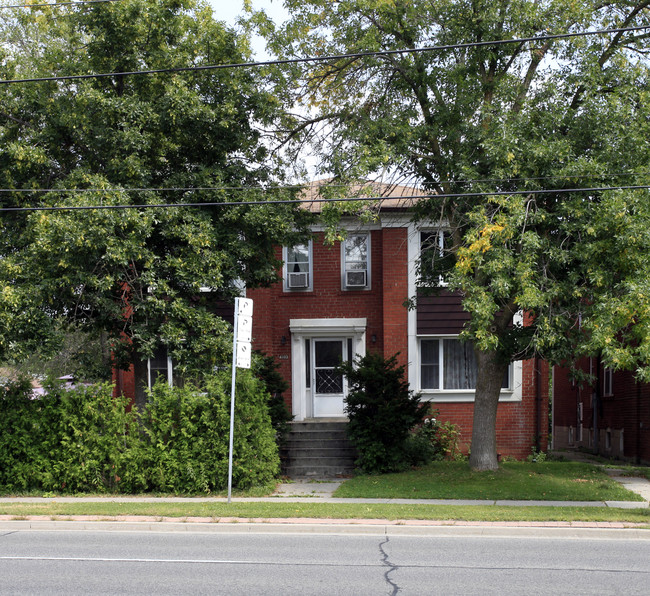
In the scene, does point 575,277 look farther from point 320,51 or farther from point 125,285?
point 125,285

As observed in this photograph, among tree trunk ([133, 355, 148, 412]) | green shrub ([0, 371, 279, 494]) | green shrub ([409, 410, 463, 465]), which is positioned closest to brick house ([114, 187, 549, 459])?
green shrub ([409, 410, 463, 465])

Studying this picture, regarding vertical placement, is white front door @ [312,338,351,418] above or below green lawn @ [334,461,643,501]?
above

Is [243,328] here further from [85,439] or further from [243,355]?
[85,439]

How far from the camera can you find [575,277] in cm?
1292

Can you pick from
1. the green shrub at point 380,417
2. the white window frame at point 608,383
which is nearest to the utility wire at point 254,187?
the green shrub at point 380,417

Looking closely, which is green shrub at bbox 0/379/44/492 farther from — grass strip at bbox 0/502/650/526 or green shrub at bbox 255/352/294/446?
green shrub at bbox 255/352/294/446

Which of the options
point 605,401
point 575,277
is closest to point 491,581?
point 575,277

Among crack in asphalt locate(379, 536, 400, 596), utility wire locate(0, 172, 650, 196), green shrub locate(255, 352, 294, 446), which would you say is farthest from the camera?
green shrub locate(255, 352, 294, 446)

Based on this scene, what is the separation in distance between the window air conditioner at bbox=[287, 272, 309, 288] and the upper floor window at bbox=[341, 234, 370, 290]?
1107 millimetres

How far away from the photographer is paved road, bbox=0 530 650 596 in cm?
776

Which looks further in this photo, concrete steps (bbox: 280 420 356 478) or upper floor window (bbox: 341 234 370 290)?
upper floor window (bbox: 341 234 370 290)

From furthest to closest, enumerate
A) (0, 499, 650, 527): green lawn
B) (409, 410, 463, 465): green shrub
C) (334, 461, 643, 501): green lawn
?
(409, 410, 463, 465): green shrub, (334, 461, 643, 501): green lawn, (0, 499, 650, 527): green lawn

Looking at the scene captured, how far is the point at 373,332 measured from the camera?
2189 cm

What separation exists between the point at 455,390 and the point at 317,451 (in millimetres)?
4269
